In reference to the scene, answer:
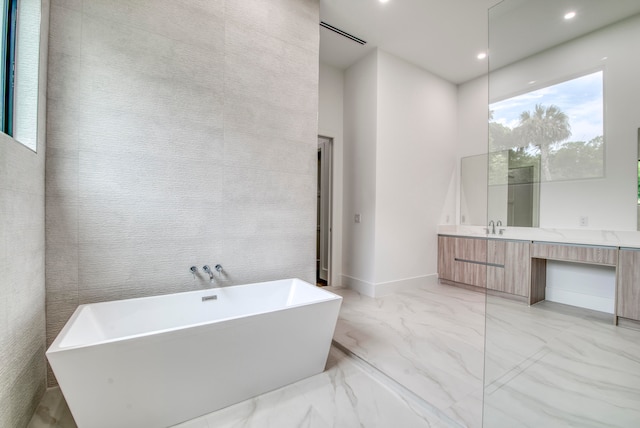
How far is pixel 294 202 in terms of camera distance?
2672 millimetres

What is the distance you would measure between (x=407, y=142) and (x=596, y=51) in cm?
214

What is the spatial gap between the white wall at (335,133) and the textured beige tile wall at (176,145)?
1193mm

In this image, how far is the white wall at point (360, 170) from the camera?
3.65 meters

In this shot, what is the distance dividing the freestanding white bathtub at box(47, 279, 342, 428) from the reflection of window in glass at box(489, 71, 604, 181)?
7.47 ft

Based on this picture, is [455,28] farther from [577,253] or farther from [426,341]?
[426,341]

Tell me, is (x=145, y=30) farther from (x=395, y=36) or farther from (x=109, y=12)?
(x=395, y=36)

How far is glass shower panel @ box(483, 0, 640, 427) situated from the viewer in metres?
1.65

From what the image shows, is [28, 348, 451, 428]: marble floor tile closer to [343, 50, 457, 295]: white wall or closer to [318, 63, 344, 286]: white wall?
[343, 50, 457, 295]: white wall

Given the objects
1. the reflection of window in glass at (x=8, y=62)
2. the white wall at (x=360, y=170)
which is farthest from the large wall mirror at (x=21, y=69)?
the white wall at (x=360, y=170)

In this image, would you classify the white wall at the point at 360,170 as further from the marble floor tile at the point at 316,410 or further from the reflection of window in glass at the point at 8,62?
the reflection of window in glass at the point at 8,62

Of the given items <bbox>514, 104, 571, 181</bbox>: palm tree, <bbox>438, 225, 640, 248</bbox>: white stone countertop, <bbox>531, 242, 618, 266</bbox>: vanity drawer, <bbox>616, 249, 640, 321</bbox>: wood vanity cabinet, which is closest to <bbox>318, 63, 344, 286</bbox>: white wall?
<bbox>438, 225, 640, 248</bbox>: white stone countertop

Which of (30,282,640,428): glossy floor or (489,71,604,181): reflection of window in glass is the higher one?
(489,71,604,181): reflection of window in glass

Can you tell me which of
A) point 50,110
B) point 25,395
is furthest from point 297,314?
point 50,110

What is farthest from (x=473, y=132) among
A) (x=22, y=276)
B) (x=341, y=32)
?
(x=22, y=276)
